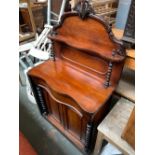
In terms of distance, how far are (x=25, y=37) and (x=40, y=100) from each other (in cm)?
106

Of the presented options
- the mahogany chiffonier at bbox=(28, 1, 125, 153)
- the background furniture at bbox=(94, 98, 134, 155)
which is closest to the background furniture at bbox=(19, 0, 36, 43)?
the mahogany chiffonier at bbox=(28, 1, 125, 153)

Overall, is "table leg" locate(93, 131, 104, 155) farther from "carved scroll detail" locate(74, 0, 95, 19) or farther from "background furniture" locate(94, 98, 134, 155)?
"carved scroll detail" locate(74, 0, 95, 19)

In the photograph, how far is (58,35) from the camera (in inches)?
45.2

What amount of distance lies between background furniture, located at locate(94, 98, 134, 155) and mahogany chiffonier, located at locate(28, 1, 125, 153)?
3.0 inches

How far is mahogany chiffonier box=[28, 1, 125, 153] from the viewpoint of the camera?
86 cm

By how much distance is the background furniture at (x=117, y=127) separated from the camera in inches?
33.0

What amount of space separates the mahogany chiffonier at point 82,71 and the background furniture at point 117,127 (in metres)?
0.08

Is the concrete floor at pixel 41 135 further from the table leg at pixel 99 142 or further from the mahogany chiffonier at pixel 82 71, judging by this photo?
the table leg at pixel 99 142

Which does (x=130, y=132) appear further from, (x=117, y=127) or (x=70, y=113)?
(x=70, y=113)

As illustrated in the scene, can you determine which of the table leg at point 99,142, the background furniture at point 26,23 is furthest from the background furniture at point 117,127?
the background furniture at point 26,23

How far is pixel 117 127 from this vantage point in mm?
922
